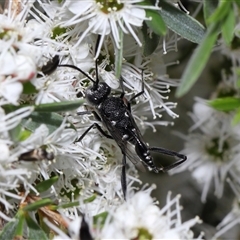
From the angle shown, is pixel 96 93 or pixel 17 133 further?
pixel 96 93

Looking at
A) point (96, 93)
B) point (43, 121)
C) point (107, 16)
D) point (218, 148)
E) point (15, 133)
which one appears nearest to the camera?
point (15, 133)

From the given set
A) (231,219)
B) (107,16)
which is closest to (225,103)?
(107,16)

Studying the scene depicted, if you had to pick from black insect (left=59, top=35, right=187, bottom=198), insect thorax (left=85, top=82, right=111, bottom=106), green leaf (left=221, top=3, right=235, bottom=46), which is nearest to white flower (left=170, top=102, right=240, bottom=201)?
black insect (left=59, top=35, right=187, bottom=198)

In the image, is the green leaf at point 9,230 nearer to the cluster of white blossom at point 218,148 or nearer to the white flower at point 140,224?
the white flower at point 140,224

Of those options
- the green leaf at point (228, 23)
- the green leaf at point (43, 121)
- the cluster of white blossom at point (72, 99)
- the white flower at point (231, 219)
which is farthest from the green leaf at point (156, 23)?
the white flower at point (231, 219)

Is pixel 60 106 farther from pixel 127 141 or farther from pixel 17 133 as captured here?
pixel 127 141

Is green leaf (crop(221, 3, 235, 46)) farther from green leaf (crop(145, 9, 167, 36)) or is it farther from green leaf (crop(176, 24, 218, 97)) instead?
green leaf (crop(145, 9, 167, 36))

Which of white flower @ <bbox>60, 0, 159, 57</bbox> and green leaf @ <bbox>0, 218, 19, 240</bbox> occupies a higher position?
white flower @ <bbox>60, 0, 159, 57</bbox>
